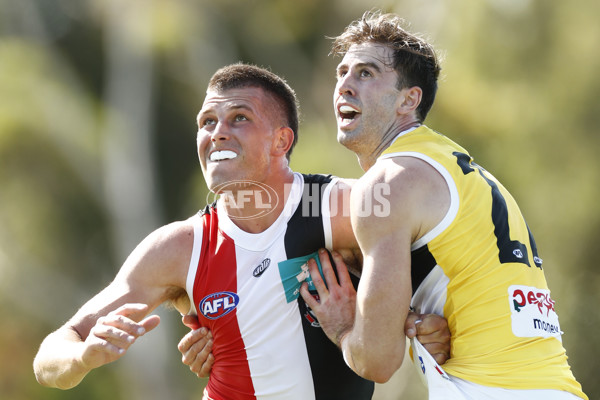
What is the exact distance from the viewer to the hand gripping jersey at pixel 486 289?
12.5ft

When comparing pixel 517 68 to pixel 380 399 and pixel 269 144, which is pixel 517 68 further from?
pixel 269 144

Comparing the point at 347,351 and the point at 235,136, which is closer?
the point at 347,351

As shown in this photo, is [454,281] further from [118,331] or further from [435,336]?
[118,331]

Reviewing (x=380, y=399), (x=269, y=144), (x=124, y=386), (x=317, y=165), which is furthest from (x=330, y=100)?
(x=269, y=144)

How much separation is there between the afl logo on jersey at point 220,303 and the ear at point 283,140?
912 millimetres

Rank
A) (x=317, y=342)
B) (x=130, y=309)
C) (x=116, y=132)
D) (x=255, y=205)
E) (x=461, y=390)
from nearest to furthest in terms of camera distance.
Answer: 1. (x=461, y=390)
2. (x=130, y=309)
3. (x=317, y=342)
4. (x=255, y=205)
5. (x=116, y=132)

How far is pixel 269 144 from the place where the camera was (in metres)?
4.96

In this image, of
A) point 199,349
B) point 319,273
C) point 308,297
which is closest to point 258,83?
point 319,273

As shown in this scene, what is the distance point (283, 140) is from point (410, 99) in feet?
2.81

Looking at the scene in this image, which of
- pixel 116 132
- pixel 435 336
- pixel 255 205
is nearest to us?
pixel 435 336

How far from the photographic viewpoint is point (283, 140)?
16.7 feet

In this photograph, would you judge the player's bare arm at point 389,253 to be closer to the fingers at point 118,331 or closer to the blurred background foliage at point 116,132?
the fingers at point 118,331

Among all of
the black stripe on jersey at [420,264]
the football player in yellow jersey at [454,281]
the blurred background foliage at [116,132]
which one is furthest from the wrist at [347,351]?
the blurred background foliage at [116,132]

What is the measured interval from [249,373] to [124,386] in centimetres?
1207
